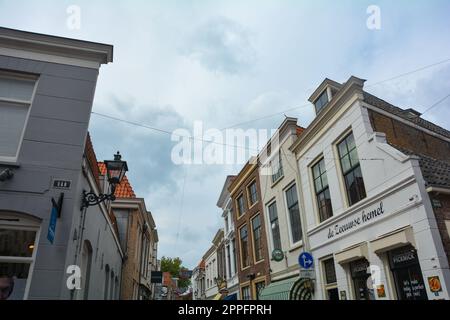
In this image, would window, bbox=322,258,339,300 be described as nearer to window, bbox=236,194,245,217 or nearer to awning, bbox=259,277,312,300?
awning, bbox=259,277,312,300

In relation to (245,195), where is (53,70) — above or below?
below

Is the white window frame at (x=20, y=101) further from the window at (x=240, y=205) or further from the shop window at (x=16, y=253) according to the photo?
the window at (x=240, y=205)

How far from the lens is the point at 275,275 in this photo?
14.5 metres

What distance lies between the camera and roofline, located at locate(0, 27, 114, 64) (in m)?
6.90

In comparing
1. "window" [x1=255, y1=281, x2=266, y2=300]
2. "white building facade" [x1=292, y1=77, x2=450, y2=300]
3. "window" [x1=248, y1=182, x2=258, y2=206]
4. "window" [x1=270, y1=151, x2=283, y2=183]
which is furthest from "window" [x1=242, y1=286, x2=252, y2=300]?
"white building facade" [x1=292, y1=77, x2=450, y2=300]

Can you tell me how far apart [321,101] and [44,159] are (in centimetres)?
994

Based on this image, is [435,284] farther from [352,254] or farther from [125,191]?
[125,191]

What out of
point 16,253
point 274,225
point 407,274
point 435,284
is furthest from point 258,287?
point 16,253

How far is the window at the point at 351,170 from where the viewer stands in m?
9.51

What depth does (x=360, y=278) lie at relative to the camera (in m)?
9.20
